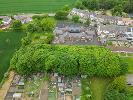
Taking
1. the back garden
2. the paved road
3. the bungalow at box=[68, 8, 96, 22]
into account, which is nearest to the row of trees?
the back garden

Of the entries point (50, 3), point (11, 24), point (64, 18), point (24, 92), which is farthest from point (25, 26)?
point (24, 92)

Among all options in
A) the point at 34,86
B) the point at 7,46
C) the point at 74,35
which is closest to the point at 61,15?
the point at 74,35

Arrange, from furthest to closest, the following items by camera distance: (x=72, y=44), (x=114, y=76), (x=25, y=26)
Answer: (x=25, y=26) → (x=72, y=44) → (x=114, y=76)

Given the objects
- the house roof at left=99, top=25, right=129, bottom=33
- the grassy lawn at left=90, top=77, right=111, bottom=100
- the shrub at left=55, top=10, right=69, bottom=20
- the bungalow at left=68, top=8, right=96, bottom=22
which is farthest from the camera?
the bungalow at left=68, top=8, right=96, bottom=22

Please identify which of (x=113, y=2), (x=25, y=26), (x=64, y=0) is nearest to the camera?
(x=25, y=26)

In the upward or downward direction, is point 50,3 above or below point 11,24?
above

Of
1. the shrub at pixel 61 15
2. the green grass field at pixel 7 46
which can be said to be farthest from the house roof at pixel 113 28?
the green grass field at pixel 7 46

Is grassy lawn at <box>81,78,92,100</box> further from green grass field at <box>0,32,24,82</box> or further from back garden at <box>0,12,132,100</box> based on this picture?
green grass field at <box>0,32,24,82</box>

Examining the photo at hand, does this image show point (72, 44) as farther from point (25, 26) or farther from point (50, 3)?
point (50, 3)

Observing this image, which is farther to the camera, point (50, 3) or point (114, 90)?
point (50, 3)
